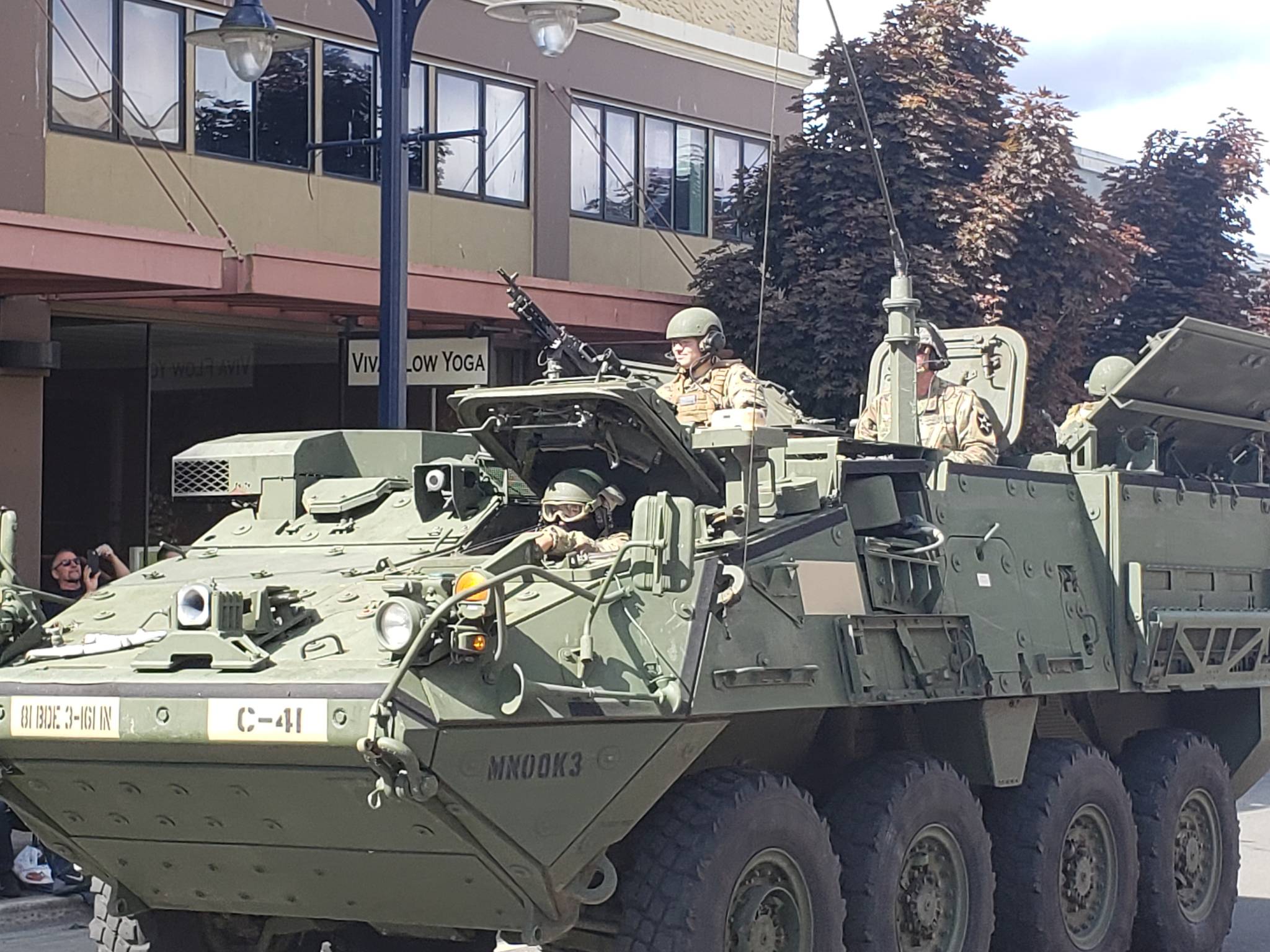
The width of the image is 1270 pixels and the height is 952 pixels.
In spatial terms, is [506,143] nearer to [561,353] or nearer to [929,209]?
[929,209]

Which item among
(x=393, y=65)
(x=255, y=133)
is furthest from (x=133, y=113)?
(x=393, y=65)

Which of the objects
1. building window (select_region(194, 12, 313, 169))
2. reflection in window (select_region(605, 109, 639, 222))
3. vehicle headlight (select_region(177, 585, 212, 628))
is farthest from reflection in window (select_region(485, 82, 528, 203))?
vehicle headlight (select_region(177, 585, 212, 628))

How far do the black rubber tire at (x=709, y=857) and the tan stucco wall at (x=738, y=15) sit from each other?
13921mm

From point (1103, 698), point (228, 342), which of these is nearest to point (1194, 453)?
point (1103, 698)

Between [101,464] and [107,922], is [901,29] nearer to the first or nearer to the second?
[101,464]

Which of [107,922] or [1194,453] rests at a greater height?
[1194,453]

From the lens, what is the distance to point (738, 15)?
71.9ft

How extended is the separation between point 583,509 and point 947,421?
3.26 m

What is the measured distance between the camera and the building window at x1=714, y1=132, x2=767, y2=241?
2195cm

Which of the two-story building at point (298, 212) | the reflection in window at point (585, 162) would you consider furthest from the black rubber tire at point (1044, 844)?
the reflection in window at point (585, 162)

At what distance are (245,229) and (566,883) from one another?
10.8 m

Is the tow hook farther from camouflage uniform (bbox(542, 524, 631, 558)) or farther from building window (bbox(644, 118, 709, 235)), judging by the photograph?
building window (bbox(644, 118, 709, 235))

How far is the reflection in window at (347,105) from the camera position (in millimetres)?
18125

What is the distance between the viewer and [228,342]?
744 inches
